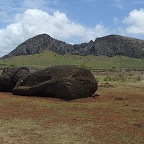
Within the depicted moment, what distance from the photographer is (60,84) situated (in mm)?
24016

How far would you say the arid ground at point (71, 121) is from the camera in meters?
13.0

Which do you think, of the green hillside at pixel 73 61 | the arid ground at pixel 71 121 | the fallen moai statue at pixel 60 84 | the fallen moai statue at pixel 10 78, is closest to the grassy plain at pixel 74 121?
the arid ground at pixel 71 121

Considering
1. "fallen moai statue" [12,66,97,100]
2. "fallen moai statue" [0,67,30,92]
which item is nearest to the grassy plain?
"fallen moai statue" [12,66,97,100]

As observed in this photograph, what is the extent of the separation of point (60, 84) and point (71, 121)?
8141 millimetres

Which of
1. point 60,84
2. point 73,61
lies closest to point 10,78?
point 60,84

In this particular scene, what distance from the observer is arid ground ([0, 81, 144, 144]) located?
13.0 metres

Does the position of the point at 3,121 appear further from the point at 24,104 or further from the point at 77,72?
the point at 77,72

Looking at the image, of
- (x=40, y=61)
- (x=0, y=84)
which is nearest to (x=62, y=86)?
(x=0, y=84)

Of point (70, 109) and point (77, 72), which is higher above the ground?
point (77, 72)

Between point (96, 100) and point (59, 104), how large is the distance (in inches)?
134

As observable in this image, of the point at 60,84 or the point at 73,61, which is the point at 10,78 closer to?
the point at 60,84

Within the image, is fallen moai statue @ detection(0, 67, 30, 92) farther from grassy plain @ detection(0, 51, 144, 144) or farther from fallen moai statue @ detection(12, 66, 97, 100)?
grassy plain @ detection(0, 51, 144, 144)

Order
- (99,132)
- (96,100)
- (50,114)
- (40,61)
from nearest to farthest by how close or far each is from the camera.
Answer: (99,132), (50,114), (96,100), (40,61)

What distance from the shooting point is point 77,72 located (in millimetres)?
24953
